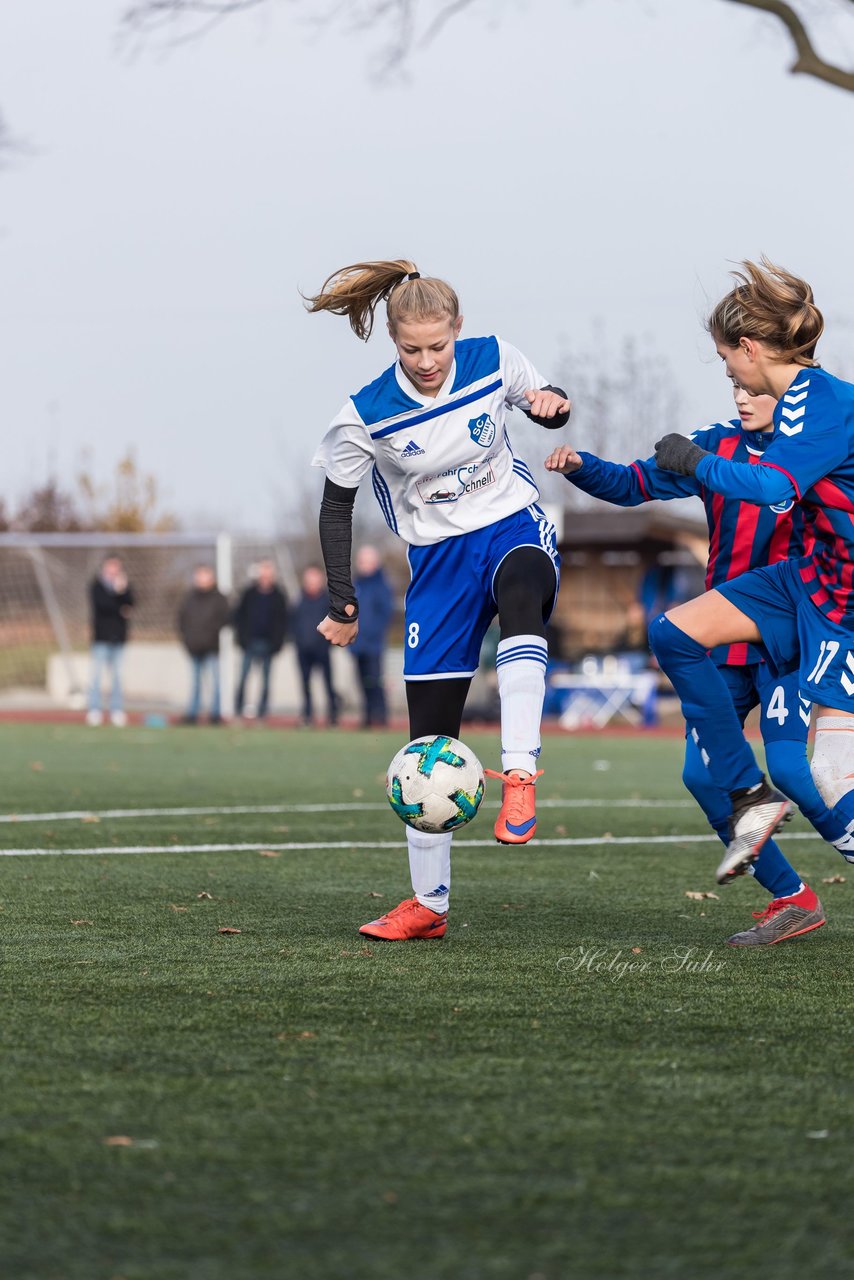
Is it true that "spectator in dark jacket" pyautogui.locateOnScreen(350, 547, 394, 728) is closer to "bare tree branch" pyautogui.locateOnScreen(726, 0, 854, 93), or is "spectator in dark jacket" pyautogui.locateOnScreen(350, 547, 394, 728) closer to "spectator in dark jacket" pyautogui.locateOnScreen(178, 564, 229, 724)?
"spectator in dark jacket" pyautogui.locateOnScreen(178, 564, 229, 724)

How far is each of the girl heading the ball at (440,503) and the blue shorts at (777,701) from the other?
662mm

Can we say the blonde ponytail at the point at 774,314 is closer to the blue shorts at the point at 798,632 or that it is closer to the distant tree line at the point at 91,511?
the blue shorts at the point at 798,632

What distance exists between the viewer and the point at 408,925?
5.16 metres

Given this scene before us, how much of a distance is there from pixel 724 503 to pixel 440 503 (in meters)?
0.92

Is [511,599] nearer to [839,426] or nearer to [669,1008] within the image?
[839,426]

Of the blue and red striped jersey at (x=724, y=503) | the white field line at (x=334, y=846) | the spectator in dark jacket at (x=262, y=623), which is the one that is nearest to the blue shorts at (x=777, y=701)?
the blue and red striped jersey at (x=724, y=503)

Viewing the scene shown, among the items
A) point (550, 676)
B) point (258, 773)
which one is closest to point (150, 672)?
point (550, 676)

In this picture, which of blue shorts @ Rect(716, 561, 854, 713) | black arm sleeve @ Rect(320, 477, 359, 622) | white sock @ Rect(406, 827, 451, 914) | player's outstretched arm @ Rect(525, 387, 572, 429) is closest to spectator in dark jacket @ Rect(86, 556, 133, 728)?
black arm sleeve @ Rect(320, 477, 359, 622)

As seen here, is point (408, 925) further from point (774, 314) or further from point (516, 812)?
point (774, 314)

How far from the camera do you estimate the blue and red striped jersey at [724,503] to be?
5.25 metres

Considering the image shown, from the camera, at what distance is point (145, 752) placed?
16.3 meters

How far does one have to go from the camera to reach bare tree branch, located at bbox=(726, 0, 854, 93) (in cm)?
1955

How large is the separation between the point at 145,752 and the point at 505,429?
11498mm

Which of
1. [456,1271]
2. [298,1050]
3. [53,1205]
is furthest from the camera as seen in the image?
[298,1050]
